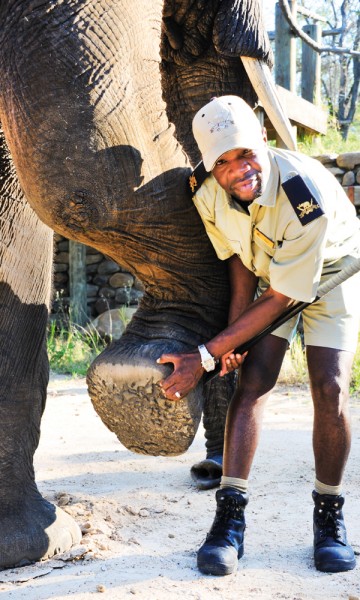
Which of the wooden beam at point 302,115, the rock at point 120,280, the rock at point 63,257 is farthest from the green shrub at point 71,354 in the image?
the wooden beam at point 302,115

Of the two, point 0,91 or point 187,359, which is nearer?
point 0,91

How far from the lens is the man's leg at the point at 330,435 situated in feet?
9.09

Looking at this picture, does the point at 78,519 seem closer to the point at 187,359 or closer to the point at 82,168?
the point at 187,359

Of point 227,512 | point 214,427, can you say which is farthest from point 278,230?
point 214,427

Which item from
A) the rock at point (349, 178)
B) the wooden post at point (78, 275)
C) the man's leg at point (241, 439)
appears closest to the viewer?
the man's leg at point (241, 439)

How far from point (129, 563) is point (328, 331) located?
0.90 metres

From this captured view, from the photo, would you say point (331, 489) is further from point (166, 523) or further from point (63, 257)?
point (63, 257)

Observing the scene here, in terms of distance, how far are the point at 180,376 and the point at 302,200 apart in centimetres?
65

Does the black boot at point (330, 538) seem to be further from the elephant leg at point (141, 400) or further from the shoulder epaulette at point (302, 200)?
the shoulder epaulette at point (302, 200)

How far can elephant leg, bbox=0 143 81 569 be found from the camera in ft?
8.93

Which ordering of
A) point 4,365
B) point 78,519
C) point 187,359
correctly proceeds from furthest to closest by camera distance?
1. point 78,519
2. point 4,365
3. point 187,359

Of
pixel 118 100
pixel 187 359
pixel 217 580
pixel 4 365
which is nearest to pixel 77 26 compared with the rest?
pixel 118 100

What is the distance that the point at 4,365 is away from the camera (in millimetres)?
2764

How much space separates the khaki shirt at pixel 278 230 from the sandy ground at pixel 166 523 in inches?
31.4
